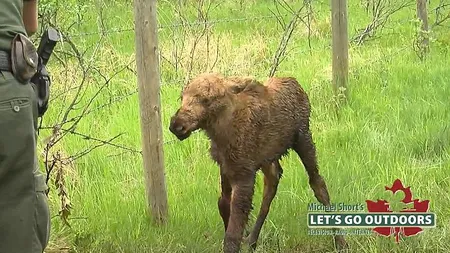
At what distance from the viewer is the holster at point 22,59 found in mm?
2799

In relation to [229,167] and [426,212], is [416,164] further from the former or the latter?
[229,167]

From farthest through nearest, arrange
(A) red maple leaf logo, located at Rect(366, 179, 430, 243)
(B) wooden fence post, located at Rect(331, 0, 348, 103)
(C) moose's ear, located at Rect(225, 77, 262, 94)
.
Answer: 1. (B) wooden fence post, located at Rect(331, 0, 348, 103)
2. (A) red maple leaf logo, located at Rect(366, 179, 430, 243)
3. (C) moose's ear, located at Rect(225, 77, 262, 94)

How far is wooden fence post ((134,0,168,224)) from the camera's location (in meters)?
4.77

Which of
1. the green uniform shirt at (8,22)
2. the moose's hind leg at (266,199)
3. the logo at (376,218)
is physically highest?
the green uniform shirt at (8,22)

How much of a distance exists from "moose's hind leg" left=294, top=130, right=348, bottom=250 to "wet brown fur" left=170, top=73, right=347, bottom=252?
0.08 metres

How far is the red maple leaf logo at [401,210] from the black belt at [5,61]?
2.78 m

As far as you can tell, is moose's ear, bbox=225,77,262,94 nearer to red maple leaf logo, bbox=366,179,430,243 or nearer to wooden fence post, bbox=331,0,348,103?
red maple leaf logo, bbox=366,179,430,243

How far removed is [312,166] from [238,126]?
0.83m

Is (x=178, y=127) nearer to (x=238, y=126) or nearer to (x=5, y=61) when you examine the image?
(x=238, y=126)

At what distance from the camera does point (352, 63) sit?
27.6ft

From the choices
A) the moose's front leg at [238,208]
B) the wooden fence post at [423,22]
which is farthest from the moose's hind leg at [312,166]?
the wooden fence post at [423,22]

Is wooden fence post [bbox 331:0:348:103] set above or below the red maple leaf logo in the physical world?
above

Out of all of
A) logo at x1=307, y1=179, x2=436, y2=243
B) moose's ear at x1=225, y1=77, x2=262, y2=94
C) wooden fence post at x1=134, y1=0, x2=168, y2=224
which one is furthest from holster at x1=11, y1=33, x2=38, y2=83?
logo at x1=307, y1=179, x2=436, y2=243

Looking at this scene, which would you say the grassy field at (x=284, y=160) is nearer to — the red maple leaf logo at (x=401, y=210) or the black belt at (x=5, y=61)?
the red maple leaf logo at (x=401, y=210)
